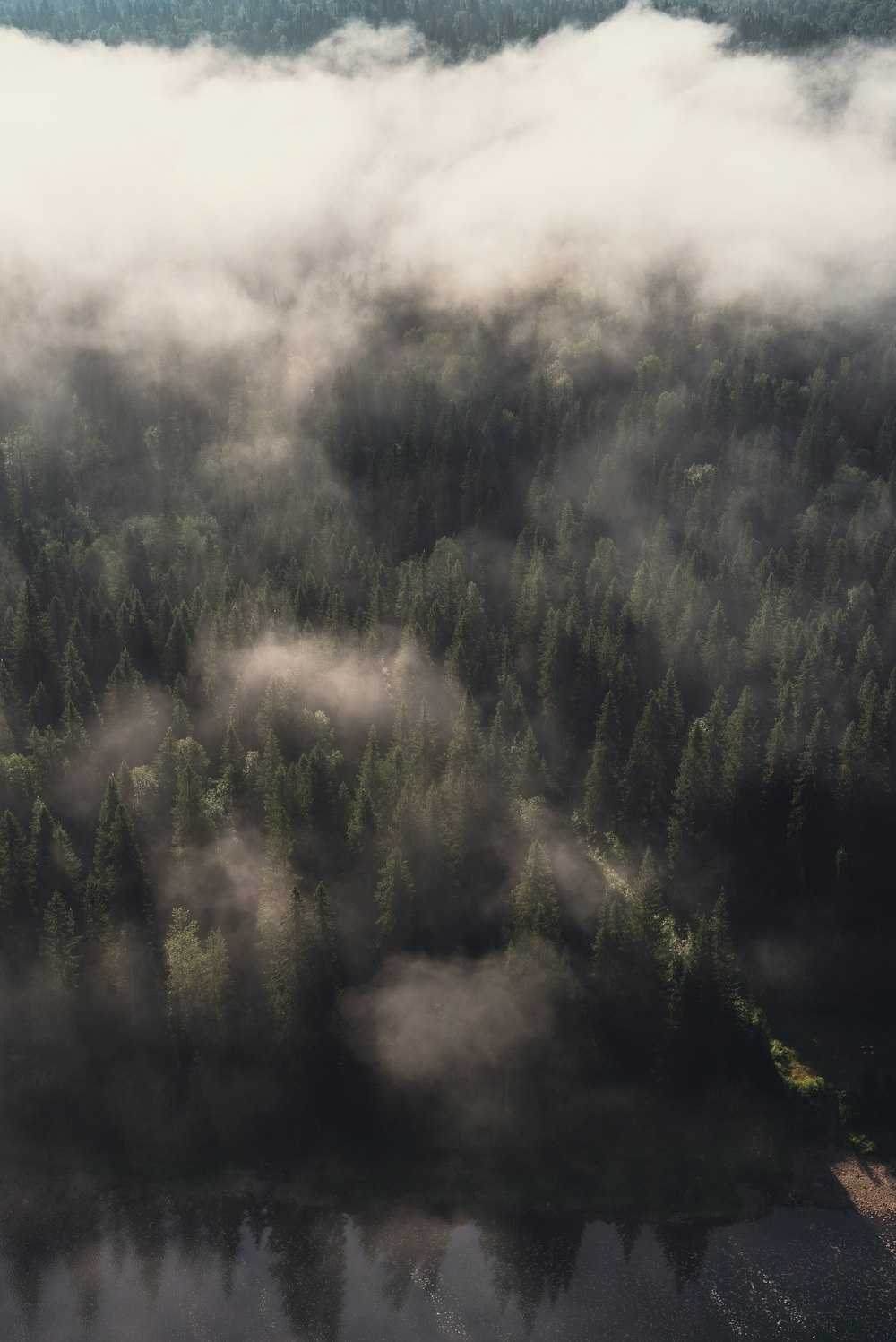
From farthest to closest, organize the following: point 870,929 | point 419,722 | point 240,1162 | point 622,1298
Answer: point 419,722, point 870,929, point 240,1162, point 622,1298

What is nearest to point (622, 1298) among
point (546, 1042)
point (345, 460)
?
point (546, 1042)

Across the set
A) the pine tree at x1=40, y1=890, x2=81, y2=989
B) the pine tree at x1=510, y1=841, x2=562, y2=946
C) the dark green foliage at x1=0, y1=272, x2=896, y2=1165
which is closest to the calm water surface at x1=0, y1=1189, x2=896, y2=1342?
the dark green foliage at x1=0, y1=272, x2=896, y2=1165

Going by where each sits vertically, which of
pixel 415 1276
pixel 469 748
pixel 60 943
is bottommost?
pixel 415 1276

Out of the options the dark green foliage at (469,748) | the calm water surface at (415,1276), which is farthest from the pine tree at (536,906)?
the calm water surface at (415,1276)

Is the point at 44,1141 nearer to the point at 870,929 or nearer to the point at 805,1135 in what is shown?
the point at 805,1135

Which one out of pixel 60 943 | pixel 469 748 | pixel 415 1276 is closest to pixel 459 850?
pixel 469 748

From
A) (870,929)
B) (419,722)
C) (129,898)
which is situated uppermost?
(419,722)

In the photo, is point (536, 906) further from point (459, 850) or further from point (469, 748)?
point (469, 748)

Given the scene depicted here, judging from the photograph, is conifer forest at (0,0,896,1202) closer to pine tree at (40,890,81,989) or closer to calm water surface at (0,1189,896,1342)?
pine tree at (40,890,81,989)
